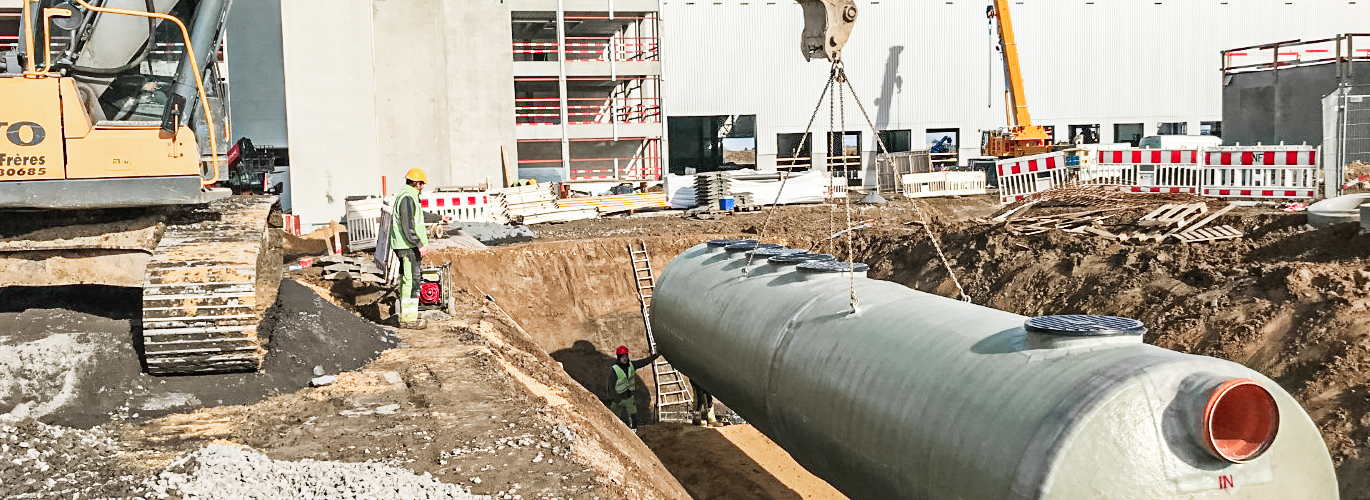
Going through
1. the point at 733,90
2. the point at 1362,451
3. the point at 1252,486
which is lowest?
the point at 1362,451

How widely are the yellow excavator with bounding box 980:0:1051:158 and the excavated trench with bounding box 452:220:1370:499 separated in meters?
18.2

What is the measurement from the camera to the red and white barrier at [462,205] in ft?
77.4

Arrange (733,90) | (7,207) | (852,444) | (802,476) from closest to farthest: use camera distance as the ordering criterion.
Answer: (852,444)
(7,207)
(802,476)
(733,90)

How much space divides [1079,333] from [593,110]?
38.0 m

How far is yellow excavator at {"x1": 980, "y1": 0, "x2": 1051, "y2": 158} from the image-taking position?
35.0 m

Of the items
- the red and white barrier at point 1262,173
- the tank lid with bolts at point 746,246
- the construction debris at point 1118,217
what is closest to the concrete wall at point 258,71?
the construction debris at point 1118,217

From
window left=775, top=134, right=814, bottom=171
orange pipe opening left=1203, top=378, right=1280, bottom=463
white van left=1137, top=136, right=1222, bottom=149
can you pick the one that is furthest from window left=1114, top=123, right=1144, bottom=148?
orange pipe opening left=1203, top=378, right=1280, bottom=463

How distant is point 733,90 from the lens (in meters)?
41.1

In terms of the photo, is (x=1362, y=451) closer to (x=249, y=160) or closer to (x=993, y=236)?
(x=993, y=236)

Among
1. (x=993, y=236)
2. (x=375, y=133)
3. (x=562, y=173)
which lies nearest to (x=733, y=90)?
(x=562, y=173)

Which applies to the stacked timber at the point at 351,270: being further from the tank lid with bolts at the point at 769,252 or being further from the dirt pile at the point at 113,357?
the tank lid with bolts at the point at 769,252

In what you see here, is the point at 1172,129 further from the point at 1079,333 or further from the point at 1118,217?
the point at 1079,333

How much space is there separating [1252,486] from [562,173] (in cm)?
3090

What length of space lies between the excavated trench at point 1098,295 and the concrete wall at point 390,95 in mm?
8748
